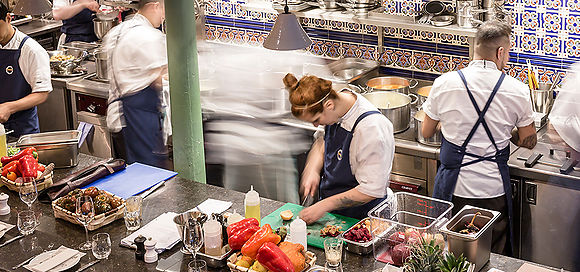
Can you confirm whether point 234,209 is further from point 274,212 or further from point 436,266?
point 436,266

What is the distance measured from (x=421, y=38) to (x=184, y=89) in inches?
90.2

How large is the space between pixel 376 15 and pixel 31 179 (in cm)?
302

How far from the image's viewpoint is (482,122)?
508 cm

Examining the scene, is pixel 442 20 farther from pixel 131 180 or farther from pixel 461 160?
pixel 131 180

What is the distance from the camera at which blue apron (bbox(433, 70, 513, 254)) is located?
5.07 meters

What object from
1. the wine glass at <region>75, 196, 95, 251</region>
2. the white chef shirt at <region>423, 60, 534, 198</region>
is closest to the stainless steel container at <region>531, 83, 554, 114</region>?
the white chef shirt at <region>423, 60, 534, 198</region>

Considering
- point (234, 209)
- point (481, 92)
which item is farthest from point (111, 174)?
point (481, 92)

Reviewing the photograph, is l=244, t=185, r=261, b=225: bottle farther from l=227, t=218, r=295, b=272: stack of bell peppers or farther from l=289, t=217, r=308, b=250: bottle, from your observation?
l=289, t=217, r=308, b=250: bottle

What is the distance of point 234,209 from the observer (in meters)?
4.48

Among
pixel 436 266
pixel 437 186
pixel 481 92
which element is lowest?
pixel 437 186

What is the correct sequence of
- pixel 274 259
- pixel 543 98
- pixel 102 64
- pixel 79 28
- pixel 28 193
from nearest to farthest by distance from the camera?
pixel 274 259 → pixel 28 193 → pixel 543 98 → pixel 102 64 → pixel 79 28

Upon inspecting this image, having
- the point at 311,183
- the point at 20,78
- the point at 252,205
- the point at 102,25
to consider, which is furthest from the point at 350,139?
the point at 102,25

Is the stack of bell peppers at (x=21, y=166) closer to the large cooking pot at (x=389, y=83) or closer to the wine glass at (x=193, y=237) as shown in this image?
the wine glass at (x=193, y=237)

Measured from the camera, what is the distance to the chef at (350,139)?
4309 mm
